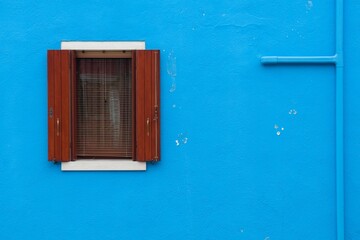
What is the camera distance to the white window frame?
4.16m

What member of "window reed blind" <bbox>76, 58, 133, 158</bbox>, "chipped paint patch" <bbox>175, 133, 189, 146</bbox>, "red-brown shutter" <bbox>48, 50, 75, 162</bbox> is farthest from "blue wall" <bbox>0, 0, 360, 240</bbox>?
"window reed blind" <bbox>76, 58, 133, 158</bbox>

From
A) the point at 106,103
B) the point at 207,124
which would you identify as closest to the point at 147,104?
the point at 106,103

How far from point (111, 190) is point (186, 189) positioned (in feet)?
2.22

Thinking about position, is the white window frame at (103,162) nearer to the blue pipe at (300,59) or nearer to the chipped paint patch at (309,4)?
the blue pipe at (300,59)

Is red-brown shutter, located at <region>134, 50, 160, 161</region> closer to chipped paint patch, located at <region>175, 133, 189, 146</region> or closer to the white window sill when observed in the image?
the white window sill

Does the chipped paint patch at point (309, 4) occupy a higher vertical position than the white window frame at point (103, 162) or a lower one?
higher

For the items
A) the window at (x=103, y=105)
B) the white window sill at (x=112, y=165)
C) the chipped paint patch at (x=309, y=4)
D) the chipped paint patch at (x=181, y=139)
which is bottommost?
the white window sill at (x=112, y=165)

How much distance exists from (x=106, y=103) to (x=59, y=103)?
42 cm

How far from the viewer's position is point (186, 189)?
4.20 m

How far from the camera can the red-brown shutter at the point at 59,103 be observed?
13.5ft

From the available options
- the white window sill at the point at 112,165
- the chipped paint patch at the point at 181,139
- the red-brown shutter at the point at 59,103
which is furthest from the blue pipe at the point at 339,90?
the red-brown shutter at the point at 59,103

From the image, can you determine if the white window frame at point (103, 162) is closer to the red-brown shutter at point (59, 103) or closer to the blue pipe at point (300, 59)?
the red-brown shutter at point (59, 103)

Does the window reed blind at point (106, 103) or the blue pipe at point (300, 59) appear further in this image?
the window reed blind at point (106, 103)

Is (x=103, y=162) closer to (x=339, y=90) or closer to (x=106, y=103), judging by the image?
(x=106, y=103)
